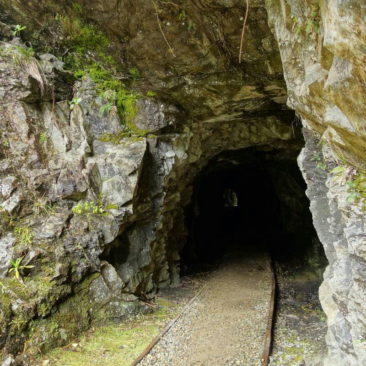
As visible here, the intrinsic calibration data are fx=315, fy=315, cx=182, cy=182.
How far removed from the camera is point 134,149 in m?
7.15

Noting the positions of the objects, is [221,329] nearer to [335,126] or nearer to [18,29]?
Result: [335,126]

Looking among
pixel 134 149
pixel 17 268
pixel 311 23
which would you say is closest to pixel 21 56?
pixel 134 149

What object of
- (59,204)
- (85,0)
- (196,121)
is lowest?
(59,204)

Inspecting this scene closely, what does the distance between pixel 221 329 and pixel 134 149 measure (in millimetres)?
4163

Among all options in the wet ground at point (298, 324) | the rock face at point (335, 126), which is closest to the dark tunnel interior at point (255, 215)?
the wet ground at point (298, 324)

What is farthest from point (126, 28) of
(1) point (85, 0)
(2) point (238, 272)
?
(2) point (238, 272)

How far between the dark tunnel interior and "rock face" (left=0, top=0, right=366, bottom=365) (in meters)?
3.41

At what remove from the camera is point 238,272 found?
10.2 metres

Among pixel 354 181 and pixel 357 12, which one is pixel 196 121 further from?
pixel 357 12

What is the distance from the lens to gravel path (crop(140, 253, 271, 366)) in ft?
16.8

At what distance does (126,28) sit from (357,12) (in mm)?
4798

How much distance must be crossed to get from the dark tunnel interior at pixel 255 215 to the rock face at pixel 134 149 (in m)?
3.41

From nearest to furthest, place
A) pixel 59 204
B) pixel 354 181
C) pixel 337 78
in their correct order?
pixel 337 78 → pixel 354 181 → pixel 59 204

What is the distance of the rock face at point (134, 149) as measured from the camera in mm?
3863
